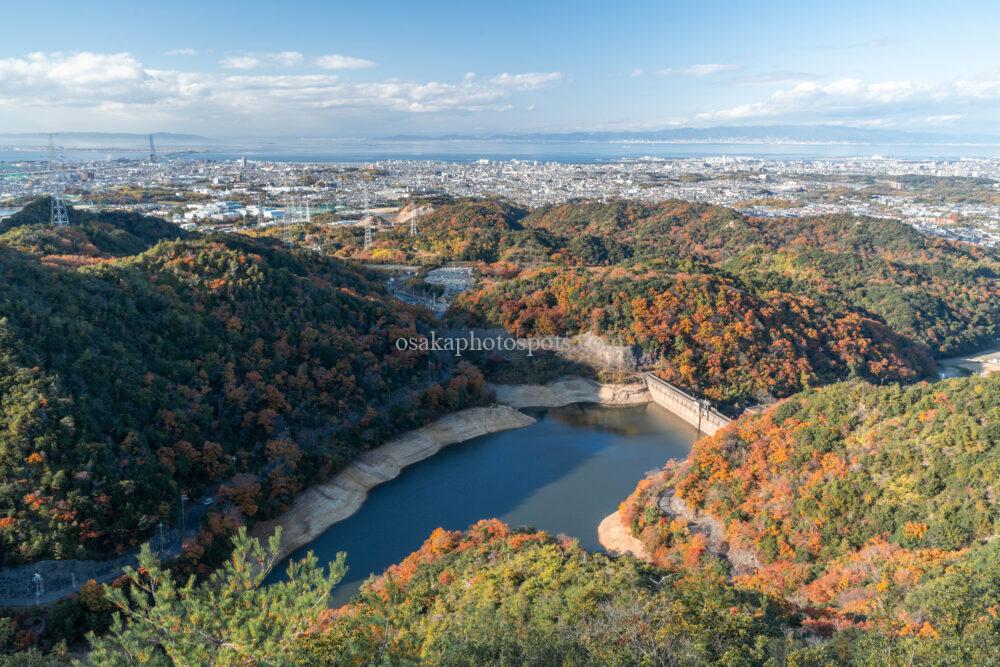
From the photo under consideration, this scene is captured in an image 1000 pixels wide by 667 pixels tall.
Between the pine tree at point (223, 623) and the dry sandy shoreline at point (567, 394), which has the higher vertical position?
the pine tree at point (223, 623)

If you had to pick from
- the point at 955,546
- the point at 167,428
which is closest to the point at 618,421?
the point at 955,546

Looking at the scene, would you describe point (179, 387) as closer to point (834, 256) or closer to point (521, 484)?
point (521, 484)

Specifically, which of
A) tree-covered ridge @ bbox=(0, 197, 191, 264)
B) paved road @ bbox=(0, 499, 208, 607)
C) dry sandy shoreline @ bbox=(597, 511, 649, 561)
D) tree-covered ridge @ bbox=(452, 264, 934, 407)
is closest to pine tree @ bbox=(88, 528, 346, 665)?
paved road @ bbox=(0, 499, 208, 607)

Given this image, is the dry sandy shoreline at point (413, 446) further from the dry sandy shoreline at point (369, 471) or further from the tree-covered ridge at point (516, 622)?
the tree-covered ridge at point (516, 622)

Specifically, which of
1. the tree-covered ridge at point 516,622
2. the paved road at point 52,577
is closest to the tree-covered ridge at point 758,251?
the tree-covered ridge at point 516,622

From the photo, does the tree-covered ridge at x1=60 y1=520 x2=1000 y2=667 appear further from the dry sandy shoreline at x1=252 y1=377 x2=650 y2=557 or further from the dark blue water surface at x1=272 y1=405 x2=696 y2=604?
the dry sandy shoreline at x1=252 y1=377 x2=650 y2=557

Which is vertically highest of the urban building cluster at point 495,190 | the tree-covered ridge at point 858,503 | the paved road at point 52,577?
the urban building cluster at point 495,190
